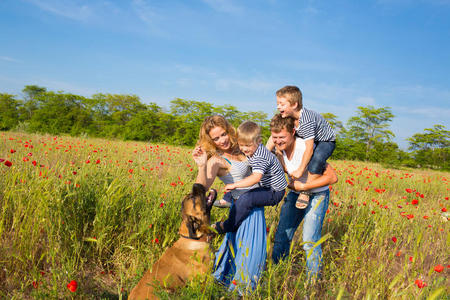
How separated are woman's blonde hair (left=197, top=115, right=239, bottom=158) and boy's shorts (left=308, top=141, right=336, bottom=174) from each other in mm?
944

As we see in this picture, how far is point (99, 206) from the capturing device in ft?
9.89

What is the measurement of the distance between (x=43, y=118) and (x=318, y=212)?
39.7 meters

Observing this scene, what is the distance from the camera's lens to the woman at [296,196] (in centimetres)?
273

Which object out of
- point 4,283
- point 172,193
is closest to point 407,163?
point 172,193

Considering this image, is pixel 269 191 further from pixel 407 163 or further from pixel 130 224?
pixel 407 163

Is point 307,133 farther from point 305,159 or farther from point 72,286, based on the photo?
point 72,286

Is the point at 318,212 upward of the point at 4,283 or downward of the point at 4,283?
upward

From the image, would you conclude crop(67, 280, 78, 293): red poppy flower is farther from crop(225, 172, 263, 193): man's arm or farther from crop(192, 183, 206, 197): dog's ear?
crop(225, 172, 263, 193): man's arm

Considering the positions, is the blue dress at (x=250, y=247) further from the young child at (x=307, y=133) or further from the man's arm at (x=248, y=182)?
the young child at (x=307, y=133)

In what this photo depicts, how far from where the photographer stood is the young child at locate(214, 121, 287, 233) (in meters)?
2.50

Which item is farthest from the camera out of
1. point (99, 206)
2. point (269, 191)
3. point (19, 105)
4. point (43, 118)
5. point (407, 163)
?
point (19, 105)

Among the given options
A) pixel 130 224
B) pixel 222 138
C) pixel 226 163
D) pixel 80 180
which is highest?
pixel 222 138

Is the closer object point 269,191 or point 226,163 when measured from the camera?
point 269,191

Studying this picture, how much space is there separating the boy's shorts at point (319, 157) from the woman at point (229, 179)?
80cm
